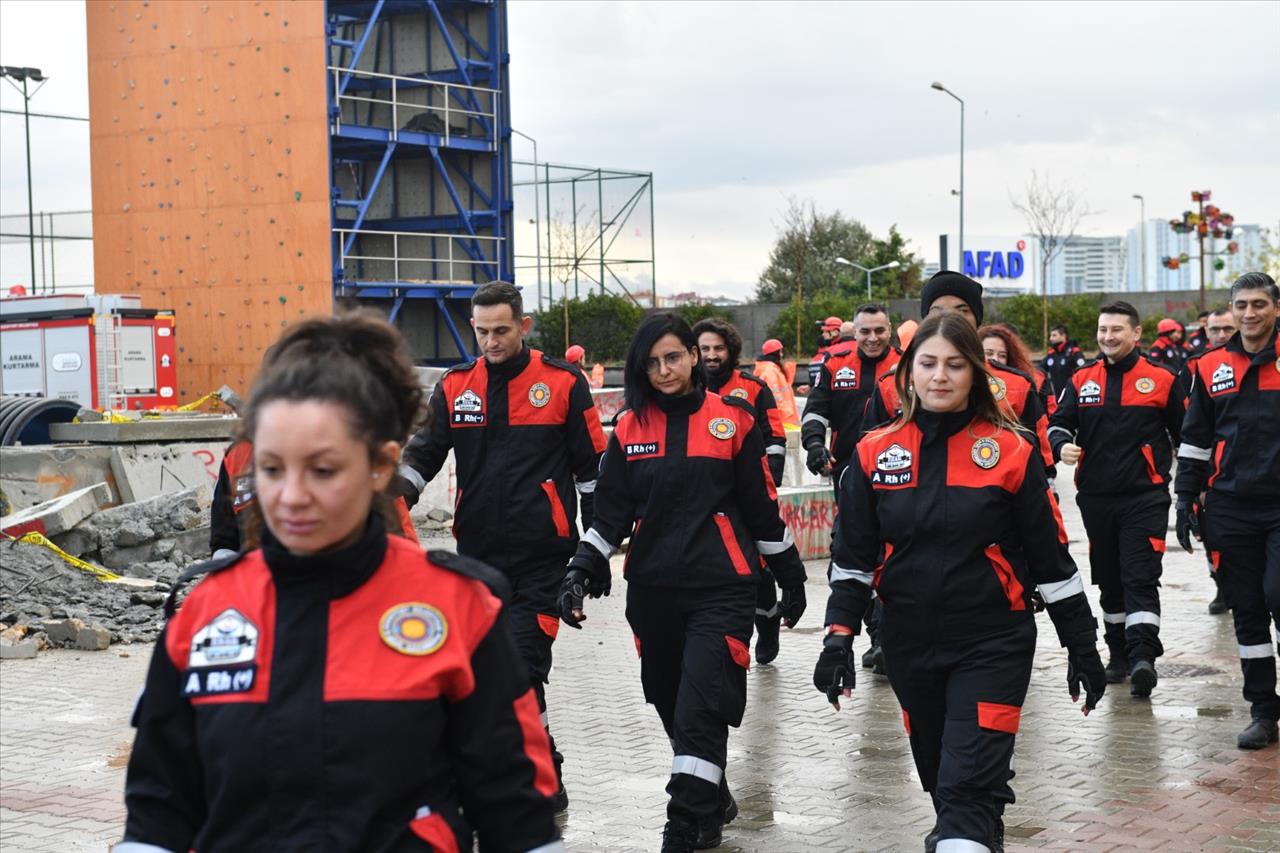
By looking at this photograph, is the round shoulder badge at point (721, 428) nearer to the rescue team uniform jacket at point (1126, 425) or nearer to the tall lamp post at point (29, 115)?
the rescue team uniform jacket at point (1126, 425)

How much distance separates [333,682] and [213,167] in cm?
2931

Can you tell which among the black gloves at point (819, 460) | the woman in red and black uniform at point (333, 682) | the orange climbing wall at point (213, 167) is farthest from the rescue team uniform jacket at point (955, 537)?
the orange climbing wall at point (213, 167)

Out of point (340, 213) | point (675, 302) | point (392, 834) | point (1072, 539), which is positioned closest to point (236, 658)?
point (392, 834)

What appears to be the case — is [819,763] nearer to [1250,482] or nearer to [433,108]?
Result: [1250,482]

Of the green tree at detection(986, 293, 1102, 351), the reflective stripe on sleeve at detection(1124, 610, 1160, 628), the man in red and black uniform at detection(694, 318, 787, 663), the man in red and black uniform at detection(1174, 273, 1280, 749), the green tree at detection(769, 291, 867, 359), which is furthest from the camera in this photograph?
the green tree at detection(769, 291, 867, 359)

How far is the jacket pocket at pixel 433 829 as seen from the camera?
2.62m

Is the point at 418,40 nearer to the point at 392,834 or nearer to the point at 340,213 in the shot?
the point at 340,213

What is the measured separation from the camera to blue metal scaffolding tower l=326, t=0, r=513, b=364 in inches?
1234

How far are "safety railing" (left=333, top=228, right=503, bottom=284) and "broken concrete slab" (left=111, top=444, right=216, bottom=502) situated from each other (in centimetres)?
1394

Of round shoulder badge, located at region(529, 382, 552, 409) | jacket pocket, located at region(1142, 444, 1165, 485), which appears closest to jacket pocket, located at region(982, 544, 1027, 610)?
round shoulder badge, located at region(529, 382, 552, 409)

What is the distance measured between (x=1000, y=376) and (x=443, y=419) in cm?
286

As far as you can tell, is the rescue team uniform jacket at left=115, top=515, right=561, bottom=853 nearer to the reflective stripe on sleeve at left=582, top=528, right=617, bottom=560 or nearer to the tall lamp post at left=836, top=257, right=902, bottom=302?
the reflective stripe on sleeve at left=582, top=528, right=617, bottom=560

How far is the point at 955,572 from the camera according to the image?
5.02 m

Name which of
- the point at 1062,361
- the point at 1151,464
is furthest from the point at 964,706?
the point at 1062,361
